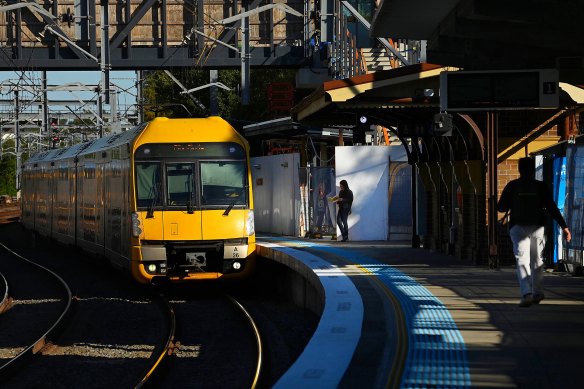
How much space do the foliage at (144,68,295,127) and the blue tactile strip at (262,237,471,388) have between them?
40127mm

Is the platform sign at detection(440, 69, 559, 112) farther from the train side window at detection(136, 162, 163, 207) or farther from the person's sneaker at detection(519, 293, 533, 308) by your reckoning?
the train side window at detection(136, 162, 163, 207)

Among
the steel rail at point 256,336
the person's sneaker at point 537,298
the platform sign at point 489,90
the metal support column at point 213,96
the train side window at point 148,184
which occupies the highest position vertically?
the metal support column at point 213,96

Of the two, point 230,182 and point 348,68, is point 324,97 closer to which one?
point 230,182

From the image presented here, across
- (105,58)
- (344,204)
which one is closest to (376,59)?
(105,58)

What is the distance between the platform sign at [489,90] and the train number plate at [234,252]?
6.76 meters

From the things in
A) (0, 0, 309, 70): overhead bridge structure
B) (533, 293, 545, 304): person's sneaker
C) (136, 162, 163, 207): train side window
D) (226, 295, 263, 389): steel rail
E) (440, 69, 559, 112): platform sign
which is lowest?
(226, 295, 263, 389): steel rail

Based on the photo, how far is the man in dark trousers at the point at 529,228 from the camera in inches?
518

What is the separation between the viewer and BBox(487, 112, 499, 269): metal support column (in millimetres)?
18625

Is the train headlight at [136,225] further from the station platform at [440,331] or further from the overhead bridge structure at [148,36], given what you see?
the overhead bridge structure at [148,36]

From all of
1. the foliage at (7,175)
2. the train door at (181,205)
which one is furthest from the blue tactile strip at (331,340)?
the foliage at (7,175)

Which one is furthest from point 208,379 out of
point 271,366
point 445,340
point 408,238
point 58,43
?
point 58,43

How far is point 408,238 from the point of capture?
28844 mm

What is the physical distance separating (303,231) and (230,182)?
34.9ft

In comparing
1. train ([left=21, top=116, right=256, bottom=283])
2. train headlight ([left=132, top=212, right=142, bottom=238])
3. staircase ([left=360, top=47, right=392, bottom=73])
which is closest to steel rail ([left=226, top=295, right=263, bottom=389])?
train ([left=21, top=116, right=256, bottom=283])
